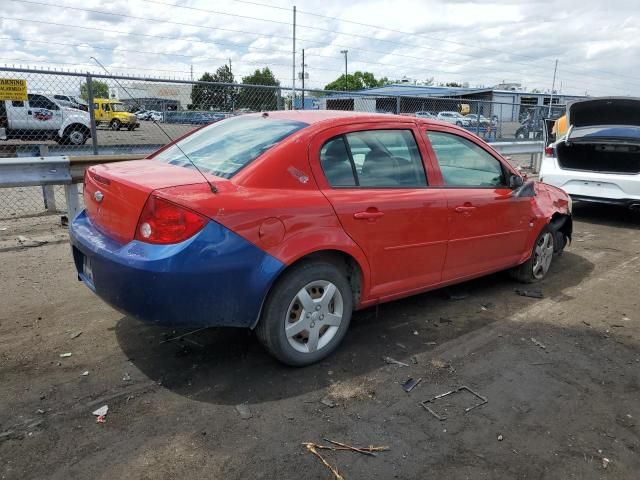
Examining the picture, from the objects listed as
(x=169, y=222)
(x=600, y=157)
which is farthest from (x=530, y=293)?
(x=600, y=157)

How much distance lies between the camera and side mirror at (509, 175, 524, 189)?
185 inches

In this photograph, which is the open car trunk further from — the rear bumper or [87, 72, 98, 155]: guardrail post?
[87, 72, 98, 155]: guardrail post

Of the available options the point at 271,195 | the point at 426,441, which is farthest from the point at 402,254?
the point at 426,441

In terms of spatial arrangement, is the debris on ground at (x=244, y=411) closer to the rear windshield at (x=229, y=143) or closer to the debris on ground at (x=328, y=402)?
the debris on ground at (x=328, y=402)

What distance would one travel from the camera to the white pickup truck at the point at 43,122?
1056 centimetres

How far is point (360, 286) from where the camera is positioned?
3.62 meters

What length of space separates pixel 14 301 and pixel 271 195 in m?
2.76

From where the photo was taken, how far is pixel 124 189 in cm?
310

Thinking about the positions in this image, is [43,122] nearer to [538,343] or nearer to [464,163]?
[464,163]

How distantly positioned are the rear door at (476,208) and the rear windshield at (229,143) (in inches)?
50.5

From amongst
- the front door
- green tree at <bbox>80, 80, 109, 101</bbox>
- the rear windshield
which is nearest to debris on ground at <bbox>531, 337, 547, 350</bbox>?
the rear windshield

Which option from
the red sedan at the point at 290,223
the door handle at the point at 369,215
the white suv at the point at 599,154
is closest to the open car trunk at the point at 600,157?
the white suv at the point at 599,154

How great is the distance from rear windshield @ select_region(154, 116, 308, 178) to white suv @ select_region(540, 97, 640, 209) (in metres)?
6.03

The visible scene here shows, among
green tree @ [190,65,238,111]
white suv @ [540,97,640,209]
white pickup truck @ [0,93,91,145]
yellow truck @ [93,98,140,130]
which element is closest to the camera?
yellow truck @ [93,98,140,130]
